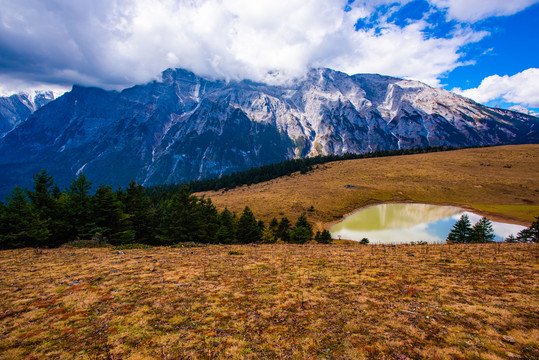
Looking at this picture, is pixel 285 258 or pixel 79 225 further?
pixel 79 225

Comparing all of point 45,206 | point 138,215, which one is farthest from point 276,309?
point 45,206

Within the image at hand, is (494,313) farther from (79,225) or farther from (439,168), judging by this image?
(439,168)

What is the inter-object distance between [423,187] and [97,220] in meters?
105

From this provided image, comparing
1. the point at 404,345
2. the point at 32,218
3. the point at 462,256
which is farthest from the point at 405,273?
the point at 32,218

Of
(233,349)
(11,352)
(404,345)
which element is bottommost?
(11,352)

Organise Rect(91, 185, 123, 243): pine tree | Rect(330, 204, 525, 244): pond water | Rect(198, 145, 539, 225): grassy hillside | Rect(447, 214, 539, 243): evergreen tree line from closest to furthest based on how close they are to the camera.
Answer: Rect(91, 185, 123, 243): pine tree, Rect(447, 214, 539, 243): evergreen tree line, Rect(330, 204, 525, 244): pond water, Rect(198, 145, 539, 225): grassy hillside

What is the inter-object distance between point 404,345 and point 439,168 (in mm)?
128962

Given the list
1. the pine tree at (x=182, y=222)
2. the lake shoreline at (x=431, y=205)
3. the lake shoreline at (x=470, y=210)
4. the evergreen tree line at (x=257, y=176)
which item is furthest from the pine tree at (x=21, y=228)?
the evergreen tree line at (x=257, y=176)

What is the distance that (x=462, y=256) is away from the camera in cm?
1634

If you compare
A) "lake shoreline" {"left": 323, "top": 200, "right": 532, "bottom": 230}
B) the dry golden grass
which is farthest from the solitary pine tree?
the dry golden grass

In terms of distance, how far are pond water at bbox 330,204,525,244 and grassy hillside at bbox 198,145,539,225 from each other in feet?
17.7

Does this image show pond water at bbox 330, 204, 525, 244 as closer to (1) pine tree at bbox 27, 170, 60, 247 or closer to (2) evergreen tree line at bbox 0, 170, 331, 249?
(2) evergreen tree line at bbox 0, 170, 331, 249

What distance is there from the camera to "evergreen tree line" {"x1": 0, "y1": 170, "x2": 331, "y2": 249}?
970 inches

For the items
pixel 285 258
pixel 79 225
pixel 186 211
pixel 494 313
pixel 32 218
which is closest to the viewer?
pixel 494 313
